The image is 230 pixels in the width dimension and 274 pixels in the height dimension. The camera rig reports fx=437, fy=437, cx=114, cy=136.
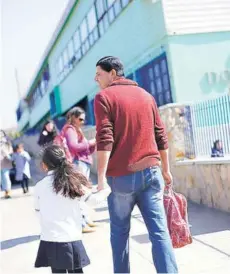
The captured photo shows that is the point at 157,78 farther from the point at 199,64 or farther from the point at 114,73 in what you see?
the point at 114,73

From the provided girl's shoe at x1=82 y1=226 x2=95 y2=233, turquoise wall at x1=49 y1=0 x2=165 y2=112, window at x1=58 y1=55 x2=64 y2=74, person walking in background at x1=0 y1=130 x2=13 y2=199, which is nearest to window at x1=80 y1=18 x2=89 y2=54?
turquoise wall at x1=49 y1=0 x2=165 y2=112

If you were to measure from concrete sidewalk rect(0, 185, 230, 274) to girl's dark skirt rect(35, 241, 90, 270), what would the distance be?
34.6 inches

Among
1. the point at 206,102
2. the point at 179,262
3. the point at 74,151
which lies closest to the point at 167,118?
the point at 206,102

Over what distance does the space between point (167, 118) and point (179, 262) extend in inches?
158

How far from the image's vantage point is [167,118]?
25.8 ft

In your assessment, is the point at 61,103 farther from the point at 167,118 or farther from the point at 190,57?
the point at 167,118

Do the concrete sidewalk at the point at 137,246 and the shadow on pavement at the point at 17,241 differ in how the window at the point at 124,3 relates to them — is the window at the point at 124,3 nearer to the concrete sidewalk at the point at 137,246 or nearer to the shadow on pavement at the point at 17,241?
the concrete sidewalk at the point at 137,246

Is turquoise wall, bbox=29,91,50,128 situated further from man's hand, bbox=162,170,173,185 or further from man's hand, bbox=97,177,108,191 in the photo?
man's hand, bbox=97,177,108,191

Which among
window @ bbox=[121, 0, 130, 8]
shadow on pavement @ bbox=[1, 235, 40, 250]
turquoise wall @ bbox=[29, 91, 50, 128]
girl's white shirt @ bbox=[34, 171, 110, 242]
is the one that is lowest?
shadow on pavement @ bbox=[1, 235, 40, 250]

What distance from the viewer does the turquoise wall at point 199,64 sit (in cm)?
1023

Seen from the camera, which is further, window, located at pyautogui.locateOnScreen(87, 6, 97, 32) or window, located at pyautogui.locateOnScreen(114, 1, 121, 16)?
window, located at pyautogui.locateOnScreen(87, 6, 97, 32)

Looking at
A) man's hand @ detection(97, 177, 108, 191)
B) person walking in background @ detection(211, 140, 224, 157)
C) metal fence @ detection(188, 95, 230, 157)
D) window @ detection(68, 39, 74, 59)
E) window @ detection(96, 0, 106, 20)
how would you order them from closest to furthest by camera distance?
man's hand @ detection(97, 177, 108, 191)
metal fence @ detection(188, 95, 230, 157)
person walking in background @ detection(211, 140, 224, 157)
window @ detection(96, 0, 106, 20)
window @ detection(68, 39, 74, 59)

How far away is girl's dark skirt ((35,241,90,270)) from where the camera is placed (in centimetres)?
334

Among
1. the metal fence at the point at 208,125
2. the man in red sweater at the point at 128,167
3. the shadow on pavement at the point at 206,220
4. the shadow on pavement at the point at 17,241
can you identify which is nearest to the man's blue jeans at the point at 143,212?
the man in red sweater at the point at 128,167
